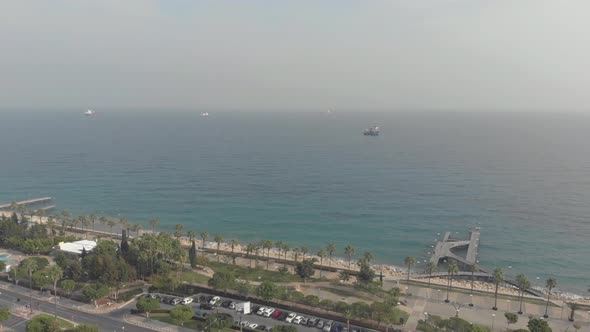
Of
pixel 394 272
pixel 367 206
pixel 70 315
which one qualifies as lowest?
pixel 394 272

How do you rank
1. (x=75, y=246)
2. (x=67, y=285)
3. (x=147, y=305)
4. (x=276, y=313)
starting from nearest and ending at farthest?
(x=147, y=305)
(x=276, y=313)
(x=67, y=285)
(x=75, y=246)

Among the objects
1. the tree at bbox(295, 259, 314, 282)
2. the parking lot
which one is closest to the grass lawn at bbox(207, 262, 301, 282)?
the tree at bbox(295, 259, 314, 282)

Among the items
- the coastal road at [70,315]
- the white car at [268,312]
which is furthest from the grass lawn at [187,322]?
the white car at [268,312]

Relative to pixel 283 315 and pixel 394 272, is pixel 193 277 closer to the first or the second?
pixel 283 315

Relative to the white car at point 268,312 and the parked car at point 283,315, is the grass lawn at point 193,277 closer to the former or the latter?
the white car at point 268,312

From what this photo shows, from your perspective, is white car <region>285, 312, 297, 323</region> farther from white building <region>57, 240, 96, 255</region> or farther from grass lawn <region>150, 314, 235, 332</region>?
white building <region>57, 240, 96, 255</region>

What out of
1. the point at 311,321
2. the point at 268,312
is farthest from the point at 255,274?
the point at 311,321

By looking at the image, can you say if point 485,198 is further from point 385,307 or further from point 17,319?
point 17,319
